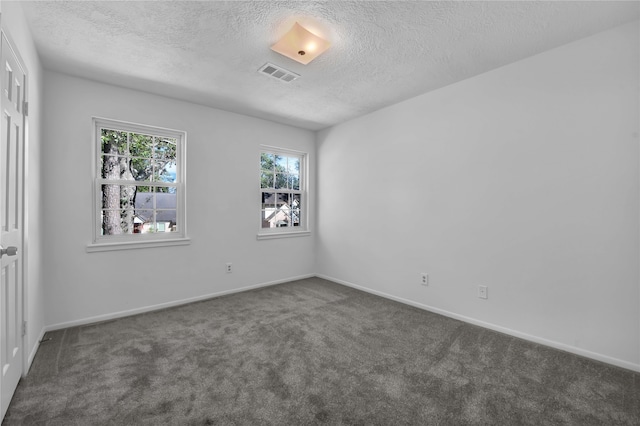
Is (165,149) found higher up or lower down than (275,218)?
higher up

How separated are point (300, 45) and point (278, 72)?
1.96 feet

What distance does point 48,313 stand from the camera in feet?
9.22

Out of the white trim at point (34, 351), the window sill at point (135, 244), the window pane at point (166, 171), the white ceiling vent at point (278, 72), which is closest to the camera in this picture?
the white trim at point (34, 351)

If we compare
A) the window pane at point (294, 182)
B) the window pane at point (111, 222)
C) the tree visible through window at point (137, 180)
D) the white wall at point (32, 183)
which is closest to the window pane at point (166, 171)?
the tree visible through window at point (137, 180)

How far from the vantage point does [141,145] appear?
3.42m

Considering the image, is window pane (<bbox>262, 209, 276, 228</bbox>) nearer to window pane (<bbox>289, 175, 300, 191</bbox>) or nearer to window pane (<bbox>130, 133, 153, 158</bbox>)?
window pane (<bbox>289, 175, 300, 191</bbox>)

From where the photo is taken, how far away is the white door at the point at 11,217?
1.60m

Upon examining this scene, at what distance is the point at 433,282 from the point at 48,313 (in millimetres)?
3928

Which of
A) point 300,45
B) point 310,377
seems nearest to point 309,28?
point 300,45

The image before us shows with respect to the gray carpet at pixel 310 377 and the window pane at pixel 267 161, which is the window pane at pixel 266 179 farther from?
the gray carpet at pixel 310 377

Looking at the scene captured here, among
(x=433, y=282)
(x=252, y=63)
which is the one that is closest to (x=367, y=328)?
(x=433, y=282)

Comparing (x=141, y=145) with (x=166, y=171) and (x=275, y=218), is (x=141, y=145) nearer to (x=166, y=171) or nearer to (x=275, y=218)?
(x=166, y=171)

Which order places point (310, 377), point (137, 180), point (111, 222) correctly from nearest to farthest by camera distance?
point (310, 377) < point (111, 222) < point (137, 180)

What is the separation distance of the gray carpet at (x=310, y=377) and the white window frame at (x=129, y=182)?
816mm
